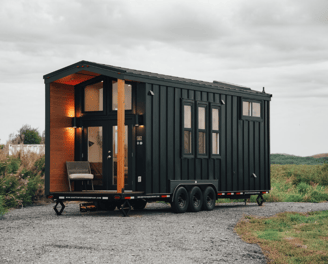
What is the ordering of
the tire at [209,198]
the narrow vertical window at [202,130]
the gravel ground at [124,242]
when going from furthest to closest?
the narrow vertical window at [202,130]
the tire at [209,198]
the gravel ground at [124,242]

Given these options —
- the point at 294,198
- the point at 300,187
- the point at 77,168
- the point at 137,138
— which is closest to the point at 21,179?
the point at 77,168

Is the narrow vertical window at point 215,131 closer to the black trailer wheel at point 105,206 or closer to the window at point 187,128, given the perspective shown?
the window at point 187,128

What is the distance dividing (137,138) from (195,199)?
8.74 ft

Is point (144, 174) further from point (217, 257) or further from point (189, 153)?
point (217, 257)

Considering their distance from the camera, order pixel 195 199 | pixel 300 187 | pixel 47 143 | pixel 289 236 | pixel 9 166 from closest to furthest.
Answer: pixel 289 236
pixel 47 143
pixel 195 199
pixel 9 166
pixel 300 187

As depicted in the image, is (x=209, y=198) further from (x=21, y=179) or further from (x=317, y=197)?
(x=317, y=197)

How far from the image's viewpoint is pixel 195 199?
43.5 ft

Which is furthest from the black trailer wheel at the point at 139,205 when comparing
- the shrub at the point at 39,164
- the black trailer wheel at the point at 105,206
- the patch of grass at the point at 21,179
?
the shrub at the point at 39,164

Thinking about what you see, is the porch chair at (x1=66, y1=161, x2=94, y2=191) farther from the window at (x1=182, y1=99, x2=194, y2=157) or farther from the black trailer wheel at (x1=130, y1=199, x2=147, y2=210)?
the window at (x1=182, y1=99, x2=194, y2=157)

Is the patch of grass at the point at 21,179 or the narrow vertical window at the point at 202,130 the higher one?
the narrow vertical window at the point at 202,130

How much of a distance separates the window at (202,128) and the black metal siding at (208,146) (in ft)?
0.57

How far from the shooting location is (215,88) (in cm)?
1391

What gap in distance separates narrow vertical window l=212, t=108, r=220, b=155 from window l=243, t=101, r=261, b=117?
1.35 metres

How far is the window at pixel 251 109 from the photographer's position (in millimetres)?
Result: 15115
